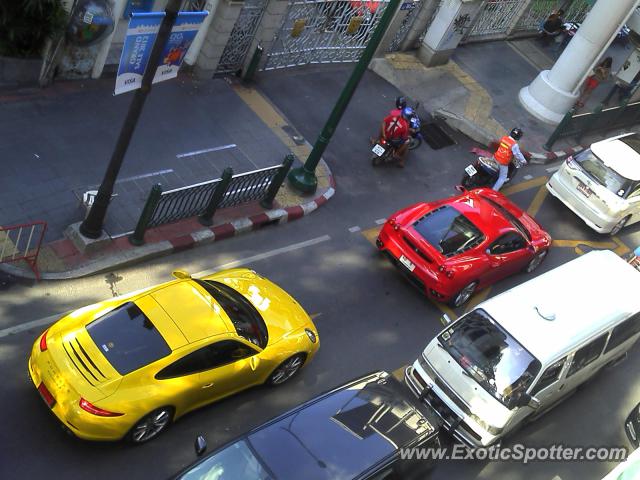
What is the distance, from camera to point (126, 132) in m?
11.4

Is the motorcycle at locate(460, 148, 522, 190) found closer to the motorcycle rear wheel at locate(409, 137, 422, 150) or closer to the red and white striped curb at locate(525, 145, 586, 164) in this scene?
the motorcycle rear wheel at locate(409, 137, 422, 150)

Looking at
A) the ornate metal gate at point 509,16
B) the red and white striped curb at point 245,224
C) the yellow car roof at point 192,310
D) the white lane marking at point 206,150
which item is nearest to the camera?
the yellow car roof at point 192,310

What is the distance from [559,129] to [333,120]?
7805mm

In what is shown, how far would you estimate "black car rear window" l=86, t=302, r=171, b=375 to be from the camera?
915 centimetres

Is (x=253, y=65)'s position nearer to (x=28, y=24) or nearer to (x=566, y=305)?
(x=28, y=24)

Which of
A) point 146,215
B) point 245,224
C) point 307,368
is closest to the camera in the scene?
point 307,368

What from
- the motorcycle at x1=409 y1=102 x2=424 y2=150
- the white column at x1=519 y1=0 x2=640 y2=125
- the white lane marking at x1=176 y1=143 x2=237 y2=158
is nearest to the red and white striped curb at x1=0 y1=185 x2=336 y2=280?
the white lane marking at x1=176 y1=143 x2=237 y2=158

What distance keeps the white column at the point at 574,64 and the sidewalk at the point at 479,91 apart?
1.26ft

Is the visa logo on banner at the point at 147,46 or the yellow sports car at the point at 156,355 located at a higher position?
the visa logo on banner at the point at 147,46

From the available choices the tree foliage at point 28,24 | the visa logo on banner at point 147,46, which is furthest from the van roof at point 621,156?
the tree foliage at point 28,24

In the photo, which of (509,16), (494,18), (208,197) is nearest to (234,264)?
(208,197)

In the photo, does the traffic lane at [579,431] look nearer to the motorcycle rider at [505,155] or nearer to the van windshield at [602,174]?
the van windshield at [602,174]

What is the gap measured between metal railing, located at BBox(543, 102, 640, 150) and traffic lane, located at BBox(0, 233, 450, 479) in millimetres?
7983

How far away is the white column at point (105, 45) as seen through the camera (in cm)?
1534
